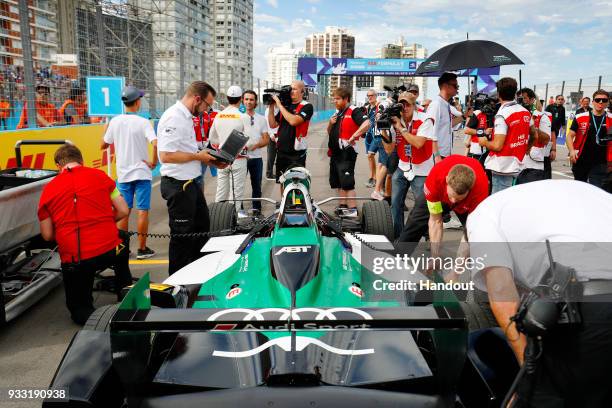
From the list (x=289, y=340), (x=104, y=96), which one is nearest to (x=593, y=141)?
(x=289, y=340)

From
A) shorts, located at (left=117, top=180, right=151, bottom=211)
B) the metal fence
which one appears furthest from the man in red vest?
the metal fence

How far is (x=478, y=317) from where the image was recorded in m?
2.86

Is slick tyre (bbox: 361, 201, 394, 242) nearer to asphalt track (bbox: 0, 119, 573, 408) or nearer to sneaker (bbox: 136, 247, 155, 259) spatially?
asphalt track (bbox: 0, 119, 573, 408)

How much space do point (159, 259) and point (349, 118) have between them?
331cm

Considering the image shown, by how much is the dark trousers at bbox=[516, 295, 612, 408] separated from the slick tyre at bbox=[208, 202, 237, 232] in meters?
3.96

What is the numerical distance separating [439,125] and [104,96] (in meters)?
6.22

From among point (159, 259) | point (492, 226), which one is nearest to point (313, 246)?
point (492, 226)

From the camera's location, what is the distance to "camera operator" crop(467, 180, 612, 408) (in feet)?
5.70

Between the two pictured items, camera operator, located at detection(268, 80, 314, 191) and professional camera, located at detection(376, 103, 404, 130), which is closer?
professional camera, located at detection(376, 103, 404, 130)

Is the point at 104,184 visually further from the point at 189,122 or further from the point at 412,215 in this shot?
the point at 412,215

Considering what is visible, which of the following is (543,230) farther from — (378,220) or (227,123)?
(227,123)

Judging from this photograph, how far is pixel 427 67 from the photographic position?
286 inches

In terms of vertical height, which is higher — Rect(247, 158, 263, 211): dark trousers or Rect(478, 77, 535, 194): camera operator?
Rect(478, 77, 535, 194): camera operator

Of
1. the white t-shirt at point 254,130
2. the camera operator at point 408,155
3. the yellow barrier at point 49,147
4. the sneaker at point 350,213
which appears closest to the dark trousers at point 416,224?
the camera operator at point 408,155
